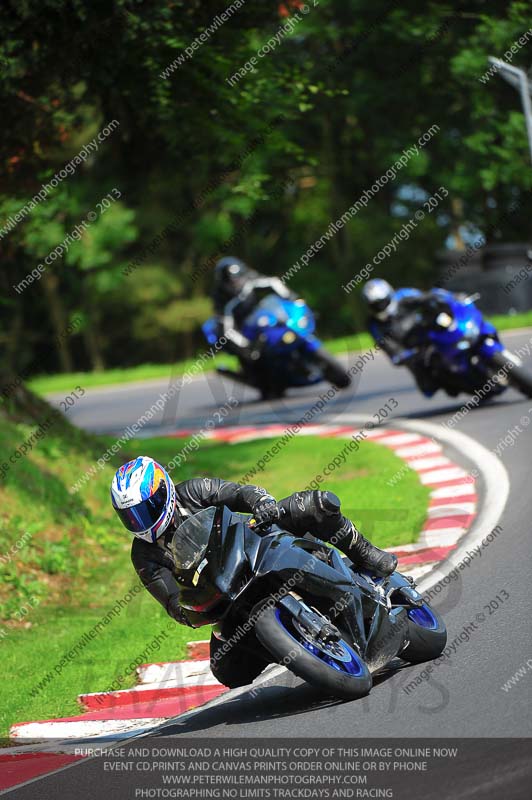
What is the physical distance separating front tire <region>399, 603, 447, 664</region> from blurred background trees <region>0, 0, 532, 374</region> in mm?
7386

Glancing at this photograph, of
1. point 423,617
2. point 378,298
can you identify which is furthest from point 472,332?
point 423,617

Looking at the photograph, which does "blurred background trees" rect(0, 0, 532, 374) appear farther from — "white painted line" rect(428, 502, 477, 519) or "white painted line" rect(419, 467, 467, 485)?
"white painted line" rect(428, 502, 477, 519)

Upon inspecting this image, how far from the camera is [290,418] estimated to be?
1677cm

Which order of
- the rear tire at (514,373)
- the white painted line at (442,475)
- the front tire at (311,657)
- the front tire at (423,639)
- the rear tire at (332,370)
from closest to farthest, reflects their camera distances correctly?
the front tire at (311,657) < the front tire at (423,639) < the white painted line at (442,475) < the rear tire at (514,373) < the rear tire at (332,370)

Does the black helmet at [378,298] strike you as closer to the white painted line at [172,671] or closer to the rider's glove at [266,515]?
the white painted line at [172,671]

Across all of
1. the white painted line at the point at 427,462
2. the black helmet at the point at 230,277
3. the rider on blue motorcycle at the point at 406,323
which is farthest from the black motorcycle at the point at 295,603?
the black helmet at the point at 230,277

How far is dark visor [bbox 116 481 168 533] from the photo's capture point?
5.70 metres

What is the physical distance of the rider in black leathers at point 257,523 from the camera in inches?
232

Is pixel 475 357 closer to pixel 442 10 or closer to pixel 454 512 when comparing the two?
pixel 454 512

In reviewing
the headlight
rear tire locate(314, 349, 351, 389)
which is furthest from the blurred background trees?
the headlight

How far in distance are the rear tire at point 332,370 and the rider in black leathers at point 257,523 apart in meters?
10.3

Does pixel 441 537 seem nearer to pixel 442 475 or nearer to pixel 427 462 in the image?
pixel 442 475

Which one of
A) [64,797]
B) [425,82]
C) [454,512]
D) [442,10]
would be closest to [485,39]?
[442,10]

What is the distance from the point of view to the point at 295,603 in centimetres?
557
